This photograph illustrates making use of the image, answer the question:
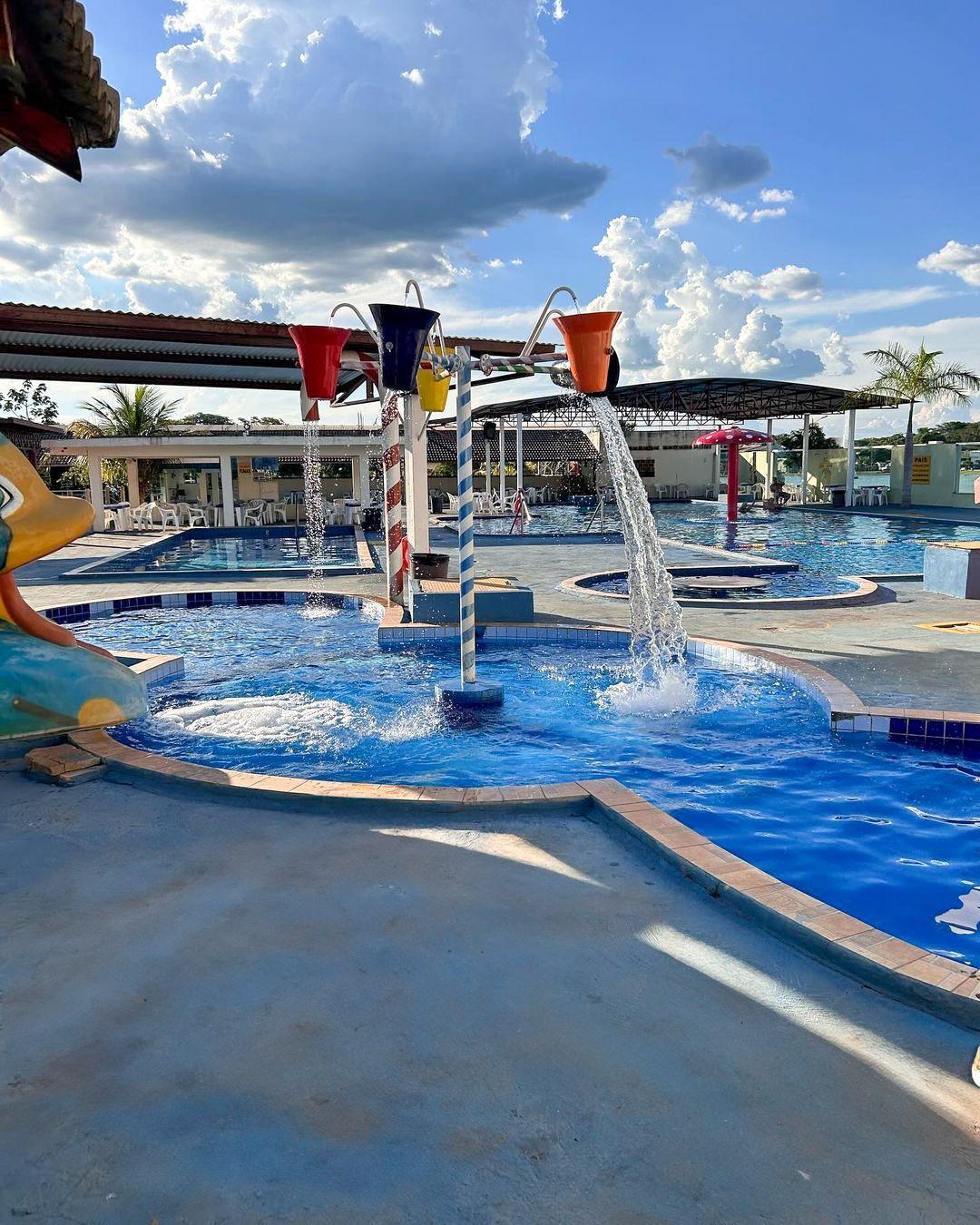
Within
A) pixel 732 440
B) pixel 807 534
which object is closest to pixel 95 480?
pixel 732 440

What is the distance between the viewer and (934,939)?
12.9 ft

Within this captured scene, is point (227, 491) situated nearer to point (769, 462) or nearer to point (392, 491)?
point (392, 491)

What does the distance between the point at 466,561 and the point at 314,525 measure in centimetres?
1890

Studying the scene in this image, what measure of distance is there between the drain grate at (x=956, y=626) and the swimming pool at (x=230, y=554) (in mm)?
9577

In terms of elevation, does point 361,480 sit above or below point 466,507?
above

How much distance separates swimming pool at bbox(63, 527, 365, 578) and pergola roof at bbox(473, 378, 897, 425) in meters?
11.9

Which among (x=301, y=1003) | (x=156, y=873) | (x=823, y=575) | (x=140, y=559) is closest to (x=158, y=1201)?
(x=301, y=1003)

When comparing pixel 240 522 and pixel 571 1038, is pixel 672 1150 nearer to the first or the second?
pixel 571 1038

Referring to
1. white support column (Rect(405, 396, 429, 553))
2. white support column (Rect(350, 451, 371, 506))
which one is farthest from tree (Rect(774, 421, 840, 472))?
white support column (Rect(405, 396, 429, 553))

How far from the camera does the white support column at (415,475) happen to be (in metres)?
11.4

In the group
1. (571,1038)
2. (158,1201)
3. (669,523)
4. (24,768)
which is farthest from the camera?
(669,523)

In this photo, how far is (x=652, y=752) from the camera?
6.43 metres

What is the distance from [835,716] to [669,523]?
22523 millimetres

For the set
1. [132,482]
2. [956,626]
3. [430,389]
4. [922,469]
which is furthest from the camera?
[922,469]
